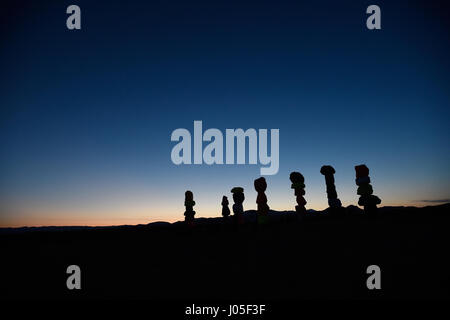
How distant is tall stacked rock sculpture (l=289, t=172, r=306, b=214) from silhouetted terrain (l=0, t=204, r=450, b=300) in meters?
3.83

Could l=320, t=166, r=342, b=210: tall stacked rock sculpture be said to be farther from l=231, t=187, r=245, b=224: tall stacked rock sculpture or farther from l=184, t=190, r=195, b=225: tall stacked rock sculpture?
l=184, t=190, r=195, b=225: tall stacked rock sculpture

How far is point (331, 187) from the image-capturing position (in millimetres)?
13195

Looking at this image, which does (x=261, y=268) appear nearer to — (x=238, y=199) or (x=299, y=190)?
(x=299, y=190)

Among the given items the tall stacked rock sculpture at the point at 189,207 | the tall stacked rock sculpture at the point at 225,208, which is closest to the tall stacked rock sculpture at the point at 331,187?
the tall stacked rock sculpture at the point at 225,208

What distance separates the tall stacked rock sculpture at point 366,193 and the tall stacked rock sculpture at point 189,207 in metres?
8.29

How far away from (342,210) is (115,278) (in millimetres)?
10384

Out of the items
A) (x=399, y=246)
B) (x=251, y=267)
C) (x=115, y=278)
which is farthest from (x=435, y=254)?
(x=115, y=278)

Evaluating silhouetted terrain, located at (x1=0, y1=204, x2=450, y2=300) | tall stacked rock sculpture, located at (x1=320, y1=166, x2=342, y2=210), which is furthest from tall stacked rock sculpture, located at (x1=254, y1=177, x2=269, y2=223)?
silhouetted terrain, located at (x1=0, y1=204, x2=450, y2=300)

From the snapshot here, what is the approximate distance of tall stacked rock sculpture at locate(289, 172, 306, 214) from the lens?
13320 mm

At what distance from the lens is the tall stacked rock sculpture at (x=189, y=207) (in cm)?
1541

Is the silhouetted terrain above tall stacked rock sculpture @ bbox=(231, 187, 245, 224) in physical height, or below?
below
